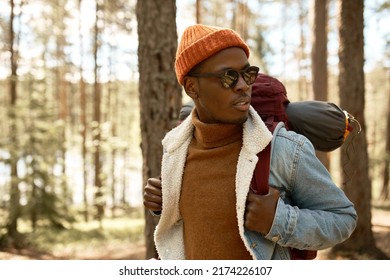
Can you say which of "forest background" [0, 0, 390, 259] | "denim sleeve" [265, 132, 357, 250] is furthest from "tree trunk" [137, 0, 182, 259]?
"denim sleeve" [265, 132, 357, 250]

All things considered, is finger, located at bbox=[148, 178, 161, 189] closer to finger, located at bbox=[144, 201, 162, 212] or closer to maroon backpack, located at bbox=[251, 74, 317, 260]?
finger, located at bbox=[144, 201, 162, 212]

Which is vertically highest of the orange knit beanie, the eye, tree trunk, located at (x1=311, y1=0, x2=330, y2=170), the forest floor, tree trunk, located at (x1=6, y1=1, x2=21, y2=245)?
tree trunk, located at (x1=311, y1=0, x2=330, y2=170)

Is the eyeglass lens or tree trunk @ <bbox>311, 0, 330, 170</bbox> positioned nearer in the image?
the eyeglass lens

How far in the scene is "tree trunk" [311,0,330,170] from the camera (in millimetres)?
9477

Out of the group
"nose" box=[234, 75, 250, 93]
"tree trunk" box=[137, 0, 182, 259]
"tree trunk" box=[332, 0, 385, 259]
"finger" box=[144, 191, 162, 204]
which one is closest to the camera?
"nose" box=[234, 75, 250, 93]

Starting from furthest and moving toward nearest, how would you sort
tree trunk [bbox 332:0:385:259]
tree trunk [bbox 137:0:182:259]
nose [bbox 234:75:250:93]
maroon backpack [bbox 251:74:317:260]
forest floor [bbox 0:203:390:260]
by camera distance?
forest floor [bbox 0:203:390:260]
tree trunk [bbox 332:0:385:259]
tree trunk [bbox 137:0:182:259]
maroon backpack [bbox 251:74:317:260]
nose [bbox 234:75:250:93]

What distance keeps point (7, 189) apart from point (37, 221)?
2148 millimetres

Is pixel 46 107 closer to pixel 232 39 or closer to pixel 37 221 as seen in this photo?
pixel 37 221

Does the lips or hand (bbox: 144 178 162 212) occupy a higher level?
the lips

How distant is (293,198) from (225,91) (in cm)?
58

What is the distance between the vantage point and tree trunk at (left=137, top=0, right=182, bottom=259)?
4.47 metres

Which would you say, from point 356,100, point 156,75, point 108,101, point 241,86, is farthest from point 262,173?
point 108,101

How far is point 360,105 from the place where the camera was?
731cm
